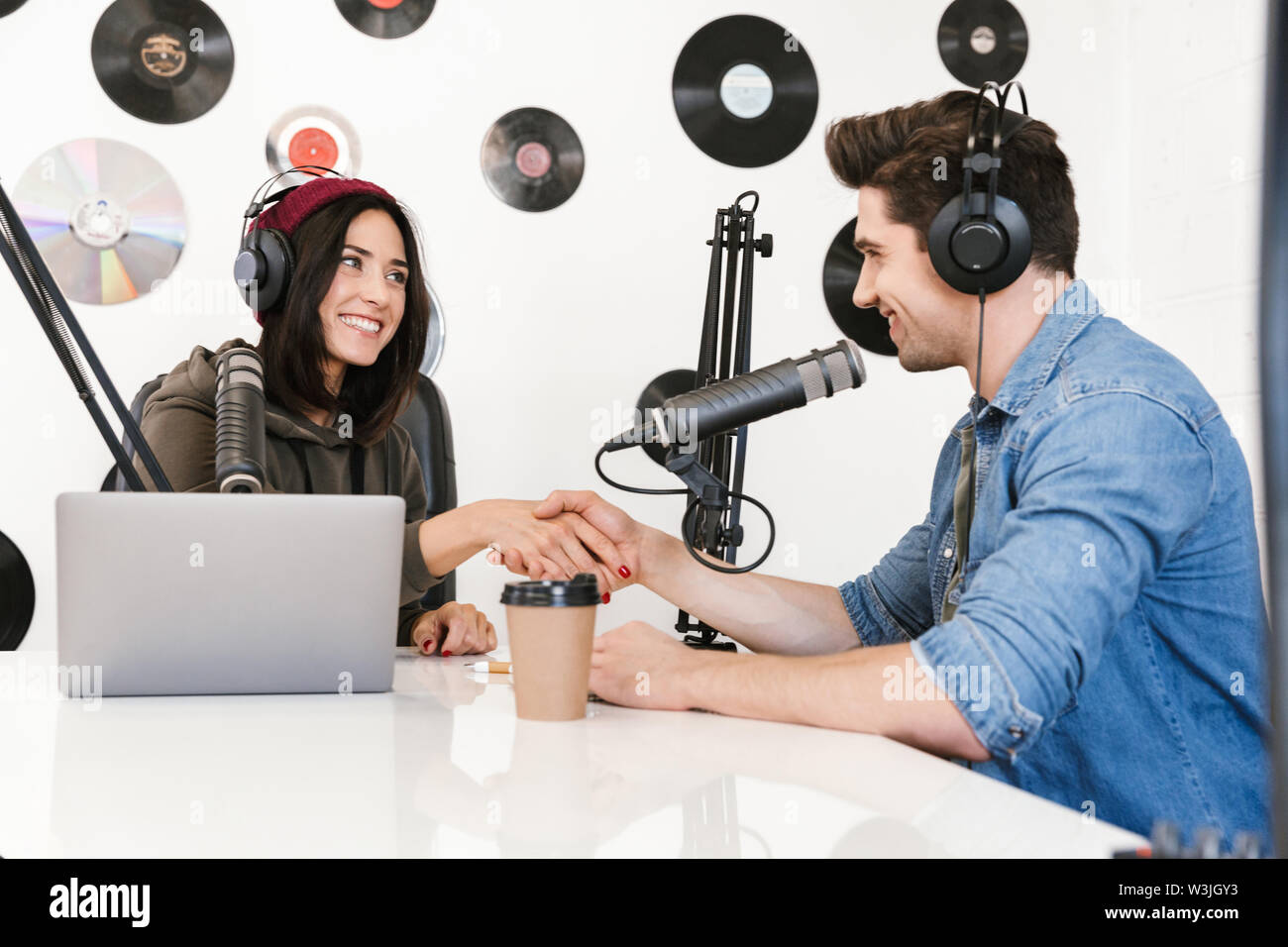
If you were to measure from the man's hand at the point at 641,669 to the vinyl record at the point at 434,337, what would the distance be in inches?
A: 59.1

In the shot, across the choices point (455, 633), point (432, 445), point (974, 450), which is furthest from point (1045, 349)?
point (432, 445)

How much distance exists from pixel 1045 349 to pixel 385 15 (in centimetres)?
179

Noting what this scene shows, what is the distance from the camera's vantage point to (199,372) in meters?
1.58

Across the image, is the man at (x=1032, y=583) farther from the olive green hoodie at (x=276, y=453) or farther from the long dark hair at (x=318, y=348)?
the long dark hair at (x=318, y=348)

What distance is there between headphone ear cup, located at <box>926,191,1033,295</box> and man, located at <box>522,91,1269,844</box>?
77 mm

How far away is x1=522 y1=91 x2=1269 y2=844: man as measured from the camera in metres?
0.87

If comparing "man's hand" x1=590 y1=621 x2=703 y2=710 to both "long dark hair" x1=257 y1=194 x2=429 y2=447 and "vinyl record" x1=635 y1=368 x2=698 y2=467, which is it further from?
"vinyl record" x1=635 y1=368 x2=698 y2=467

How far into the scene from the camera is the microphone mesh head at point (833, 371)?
3.32 ft

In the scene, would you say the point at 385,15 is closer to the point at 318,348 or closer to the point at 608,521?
the point at 318,348

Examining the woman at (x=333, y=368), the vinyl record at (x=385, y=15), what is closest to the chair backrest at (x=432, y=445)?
the woman at (x=333, y=368)

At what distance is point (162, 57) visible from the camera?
7.57ft
